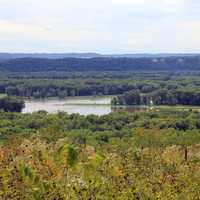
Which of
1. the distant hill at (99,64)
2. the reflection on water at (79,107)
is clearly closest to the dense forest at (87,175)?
the reflection on water at (79,107)

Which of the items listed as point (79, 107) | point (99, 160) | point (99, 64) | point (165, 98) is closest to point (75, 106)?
point (79, 107)

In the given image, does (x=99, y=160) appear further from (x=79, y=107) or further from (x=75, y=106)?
(x=75, y=106)

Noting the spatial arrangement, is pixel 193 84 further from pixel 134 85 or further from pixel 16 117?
pixel 16 117

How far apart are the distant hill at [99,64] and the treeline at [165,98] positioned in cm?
7476


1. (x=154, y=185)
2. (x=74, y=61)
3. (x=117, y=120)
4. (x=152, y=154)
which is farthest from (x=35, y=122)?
(x=74, y=61)

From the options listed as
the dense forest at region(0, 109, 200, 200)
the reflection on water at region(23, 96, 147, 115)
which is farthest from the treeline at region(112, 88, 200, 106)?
the dense forest at region(0, 109, 200, 200)

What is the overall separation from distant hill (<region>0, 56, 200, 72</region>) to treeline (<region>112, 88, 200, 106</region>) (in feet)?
245

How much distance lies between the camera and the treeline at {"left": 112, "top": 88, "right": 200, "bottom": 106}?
71281mm

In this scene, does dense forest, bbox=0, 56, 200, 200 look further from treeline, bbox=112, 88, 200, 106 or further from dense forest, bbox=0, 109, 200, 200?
treeline, bbox=112, 88, 200, 106

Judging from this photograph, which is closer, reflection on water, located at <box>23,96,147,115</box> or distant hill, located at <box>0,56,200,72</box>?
reflection on water, located at <box>23,96,147,115</box>

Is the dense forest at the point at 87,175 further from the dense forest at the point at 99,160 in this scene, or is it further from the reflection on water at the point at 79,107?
the reflection on water at the point at 79,107

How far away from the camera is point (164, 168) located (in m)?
12.1

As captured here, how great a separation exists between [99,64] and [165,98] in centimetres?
9018

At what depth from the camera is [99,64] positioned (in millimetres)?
161875
